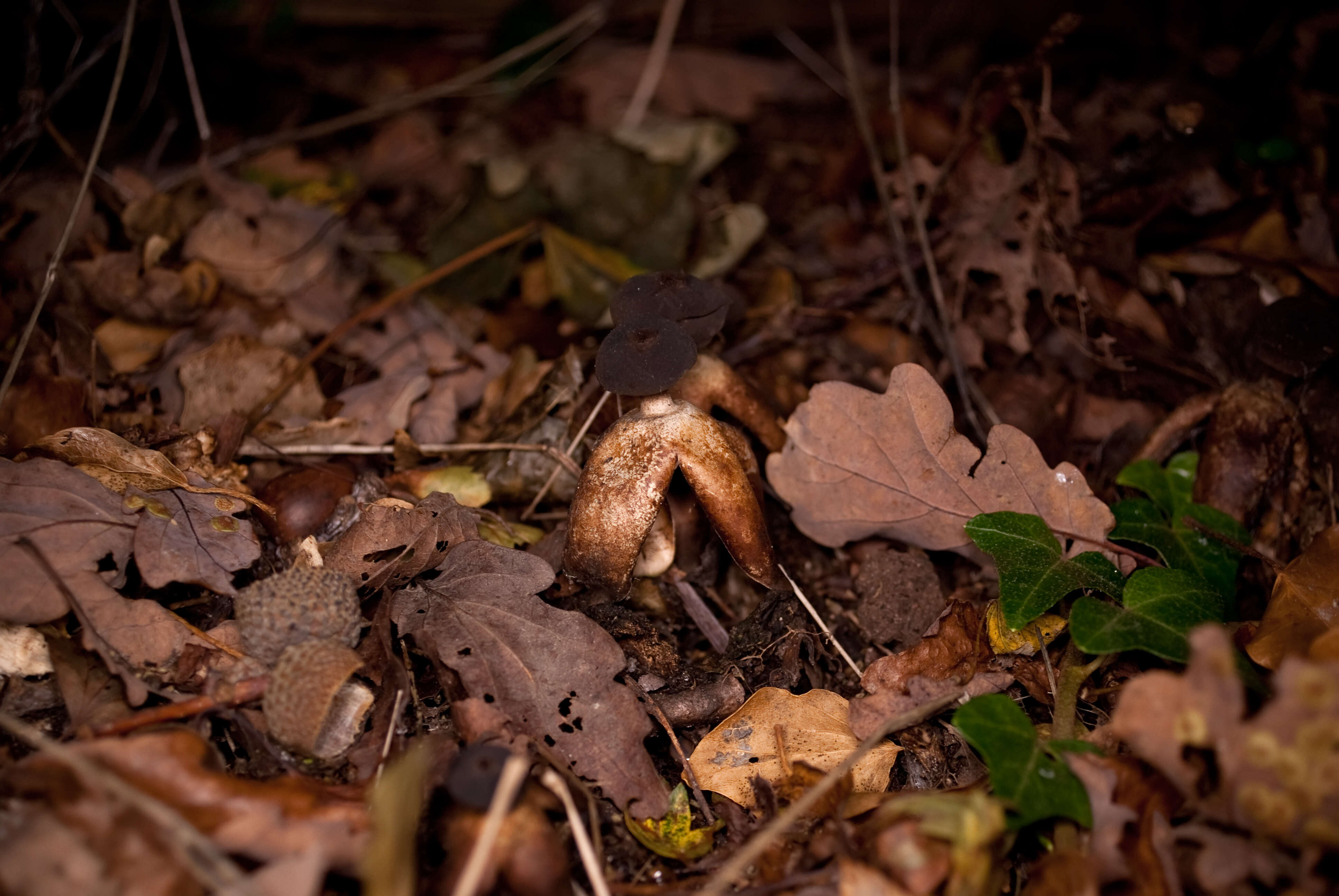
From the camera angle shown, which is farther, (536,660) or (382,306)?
(382,306)

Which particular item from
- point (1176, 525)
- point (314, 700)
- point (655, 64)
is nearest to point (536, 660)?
point (314, 700)

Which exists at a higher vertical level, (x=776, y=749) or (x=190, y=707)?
(x=190, y=707)

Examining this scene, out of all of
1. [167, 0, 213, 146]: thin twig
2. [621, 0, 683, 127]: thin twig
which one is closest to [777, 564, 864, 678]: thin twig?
[621, 0, 683, 127]: thin twig

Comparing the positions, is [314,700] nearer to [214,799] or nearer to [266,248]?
[214,799]

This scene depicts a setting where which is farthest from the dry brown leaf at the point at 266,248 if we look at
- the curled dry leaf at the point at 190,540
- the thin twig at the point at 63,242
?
the curled dry leaf at the point at 190,540

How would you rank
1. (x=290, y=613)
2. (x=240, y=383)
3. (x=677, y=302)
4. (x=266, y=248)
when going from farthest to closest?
(x=266, y=248) → (x=240, y=383) → (x=677, y=302) → (x=290, y=613)

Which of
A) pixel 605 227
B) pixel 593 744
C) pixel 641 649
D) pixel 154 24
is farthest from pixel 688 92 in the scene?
pixel 593 744
